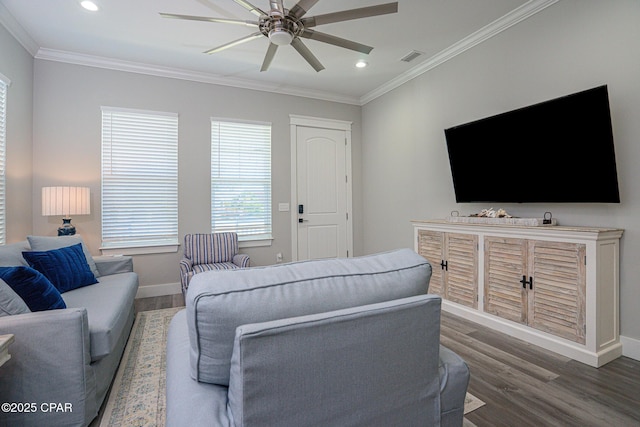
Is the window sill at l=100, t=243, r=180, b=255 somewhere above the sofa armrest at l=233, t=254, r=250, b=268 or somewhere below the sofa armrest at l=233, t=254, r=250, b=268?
above

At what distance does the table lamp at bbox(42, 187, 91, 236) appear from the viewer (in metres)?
3.18

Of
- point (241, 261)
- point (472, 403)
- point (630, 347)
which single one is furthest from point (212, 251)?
point (630, 347)

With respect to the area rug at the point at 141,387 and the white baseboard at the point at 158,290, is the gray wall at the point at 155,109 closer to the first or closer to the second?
the white baseboard at the point at 158,290

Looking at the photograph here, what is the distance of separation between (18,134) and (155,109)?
1385 millimetres

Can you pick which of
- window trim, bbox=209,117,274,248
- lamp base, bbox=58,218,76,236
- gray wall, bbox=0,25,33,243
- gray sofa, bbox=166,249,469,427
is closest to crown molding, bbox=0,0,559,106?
gray wall, bbox=0,25,33,243

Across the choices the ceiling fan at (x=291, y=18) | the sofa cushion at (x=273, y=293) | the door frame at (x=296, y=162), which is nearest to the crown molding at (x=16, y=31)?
the ceiling fan at (x=291, y=18)

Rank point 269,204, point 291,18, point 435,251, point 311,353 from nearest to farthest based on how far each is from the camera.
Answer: point 311,353 < point 291,18 < point 435,251 < point 269,204

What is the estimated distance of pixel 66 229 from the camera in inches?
133

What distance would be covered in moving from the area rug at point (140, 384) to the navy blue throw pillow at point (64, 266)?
0.66m

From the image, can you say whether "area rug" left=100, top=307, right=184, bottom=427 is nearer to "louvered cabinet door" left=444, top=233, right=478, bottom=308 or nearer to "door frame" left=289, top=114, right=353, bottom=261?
"door frame" left=289, top=114, right=353, bottom=261

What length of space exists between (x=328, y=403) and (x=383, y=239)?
4.16 meters

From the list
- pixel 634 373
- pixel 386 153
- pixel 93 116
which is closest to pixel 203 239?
pixel 93 116

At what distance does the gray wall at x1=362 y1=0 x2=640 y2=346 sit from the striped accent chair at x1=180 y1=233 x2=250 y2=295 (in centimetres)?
227

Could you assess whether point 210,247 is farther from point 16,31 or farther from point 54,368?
point 16,31
